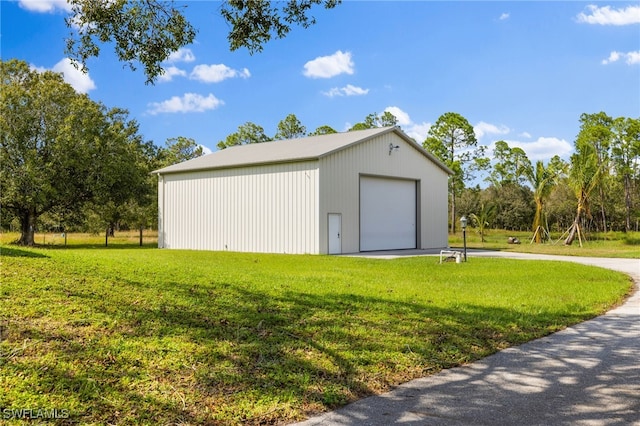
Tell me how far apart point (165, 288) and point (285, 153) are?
54.9ft

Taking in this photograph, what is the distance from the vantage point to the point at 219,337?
501 centimetres

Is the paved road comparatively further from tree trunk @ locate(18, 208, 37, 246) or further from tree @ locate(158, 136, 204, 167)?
tree @ locate(158, 136, 204, 167)

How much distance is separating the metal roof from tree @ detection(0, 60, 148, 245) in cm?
373

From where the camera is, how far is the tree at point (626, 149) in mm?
46875

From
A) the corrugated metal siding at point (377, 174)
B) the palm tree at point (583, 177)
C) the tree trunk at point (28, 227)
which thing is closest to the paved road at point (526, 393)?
the corrugated metal siding at point (377, 174)

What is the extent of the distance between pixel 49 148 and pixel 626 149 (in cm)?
4681

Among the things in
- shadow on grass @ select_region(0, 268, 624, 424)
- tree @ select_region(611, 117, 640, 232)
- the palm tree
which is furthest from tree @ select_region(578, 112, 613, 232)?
shadow on grass @ select_region(0, 268, 624, 424)

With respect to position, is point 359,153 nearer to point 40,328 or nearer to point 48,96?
point 48,96

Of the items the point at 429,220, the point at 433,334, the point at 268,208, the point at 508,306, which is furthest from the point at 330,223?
the point at 433,334

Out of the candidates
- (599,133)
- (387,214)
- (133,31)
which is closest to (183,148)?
(387,214)

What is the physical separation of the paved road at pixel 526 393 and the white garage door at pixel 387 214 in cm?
1715

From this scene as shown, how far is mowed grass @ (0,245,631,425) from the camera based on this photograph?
371 centimetres

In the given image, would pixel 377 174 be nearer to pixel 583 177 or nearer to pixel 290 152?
pixel 290 152

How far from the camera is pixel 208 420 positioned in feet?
11.5
